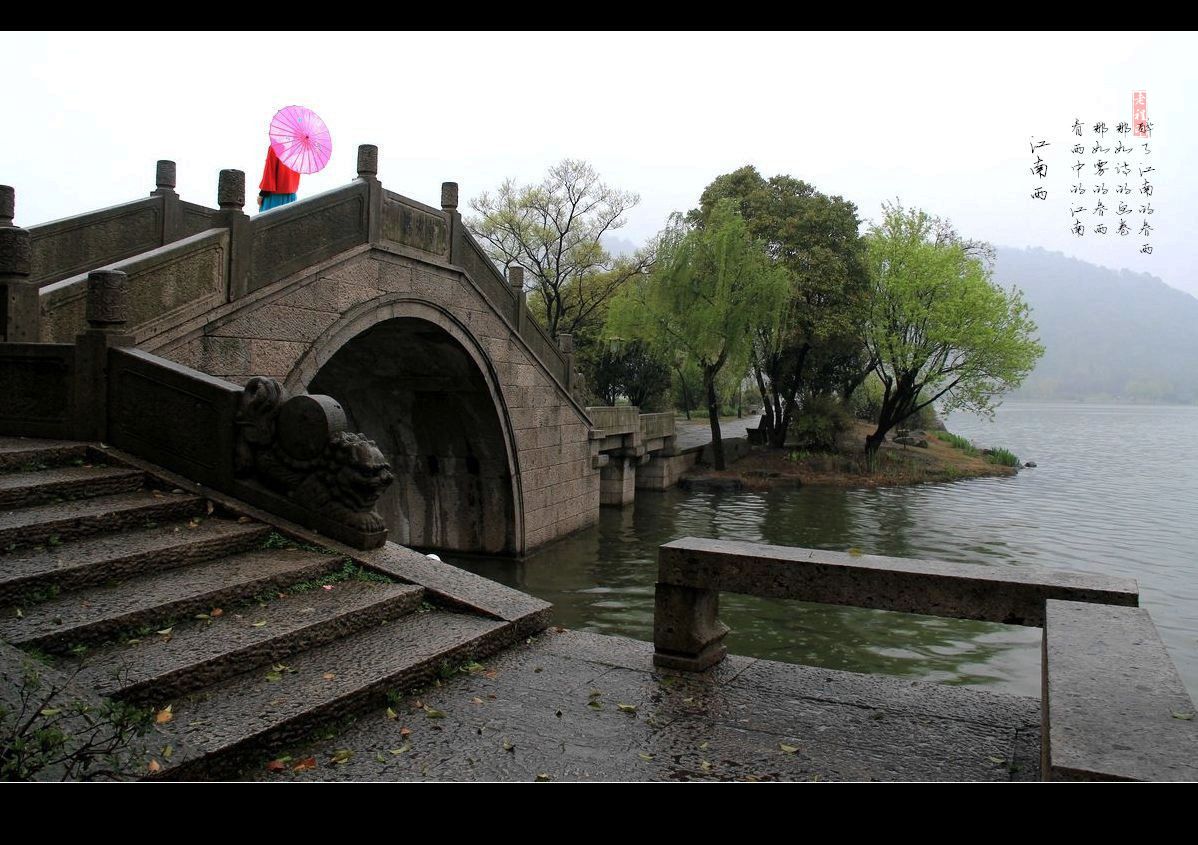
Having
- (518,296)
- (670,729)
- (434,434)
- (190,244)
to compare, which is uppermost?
(518,296)

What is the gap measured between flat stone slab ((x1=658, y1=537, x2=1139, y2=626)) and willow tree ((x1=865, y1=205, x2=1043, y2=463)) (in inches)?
920

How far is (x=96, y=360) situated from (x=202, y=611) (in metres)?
2.32

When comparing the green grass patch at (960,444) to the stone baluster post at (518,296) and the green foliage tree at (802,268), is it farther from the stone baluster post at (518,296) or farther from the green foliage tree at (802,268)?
the stone baluster post at (518,296)

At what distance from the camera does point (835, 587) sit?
404 centimetres

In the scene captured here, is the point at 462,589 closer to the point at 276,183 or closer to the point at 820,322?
the point at 276,183

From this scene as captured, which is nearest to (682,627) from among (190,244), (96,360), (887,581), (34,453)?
(887,581)

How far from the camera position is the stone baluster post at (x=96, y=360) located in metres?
5.55

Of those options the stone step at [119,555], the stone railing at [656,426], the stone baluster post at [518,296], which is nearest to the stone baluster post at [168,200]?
the stone baluster post at [518,296]

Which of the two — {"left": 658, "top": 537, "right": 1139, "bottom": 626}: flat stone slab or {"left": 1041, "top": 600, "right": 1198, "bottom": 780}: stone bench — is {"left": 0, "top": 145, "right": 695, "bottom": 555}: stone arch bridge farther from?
{"left": 1041, "top": 600, "right": 1198, "bottom": 780}: stone bench

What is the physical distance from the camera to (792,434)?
28547 mm

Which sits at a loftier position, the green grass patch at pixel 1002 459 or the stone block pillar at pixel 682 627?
the stone block pillar at pixel 682 627

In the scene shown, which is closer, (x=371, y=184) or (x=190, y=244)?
(x=190, y=244)

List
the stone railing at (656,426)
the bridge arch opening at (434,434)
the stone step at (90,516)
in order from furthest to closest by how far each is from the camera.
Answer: the stone railing at (656,426) → the bridge arch opening at (434,434) → the stone step at (90,516)

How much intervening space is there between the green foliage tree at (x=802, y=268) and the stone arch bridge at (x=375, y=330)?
7813mm
